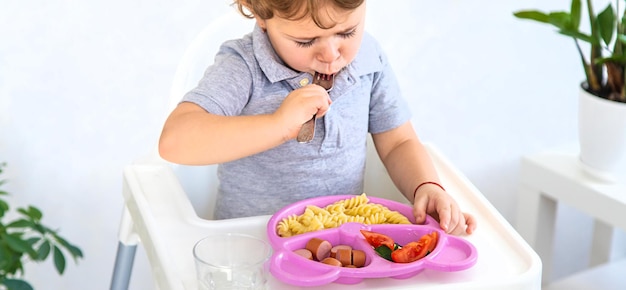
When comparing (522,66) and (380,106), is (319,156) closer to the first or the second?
(380,106)

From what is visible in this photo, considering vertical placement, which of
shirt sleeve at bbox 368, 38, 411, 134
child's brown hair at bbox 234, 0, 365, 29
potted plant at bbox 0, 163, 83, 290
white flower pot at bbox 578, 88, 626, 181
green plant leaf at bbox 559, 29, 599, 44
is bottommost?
potted plant at bbox 0, 163, 83, 290

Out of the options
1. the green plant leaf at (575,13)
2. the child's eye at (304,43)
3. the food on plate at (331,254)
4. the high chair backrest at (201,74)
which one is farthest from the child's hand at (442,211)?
the green plant leaf at (575,13)

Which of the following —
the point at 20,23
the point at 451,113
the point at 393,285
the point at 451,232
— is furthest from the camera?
the point at 451,113

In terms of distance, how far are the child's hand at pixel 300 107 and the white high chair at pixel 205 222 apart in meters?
0.14

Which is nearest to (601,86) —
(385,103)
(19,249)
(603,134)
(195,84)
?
(603,134)

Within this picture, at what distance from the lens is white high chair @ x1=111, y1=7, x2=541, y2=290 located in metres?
0.90

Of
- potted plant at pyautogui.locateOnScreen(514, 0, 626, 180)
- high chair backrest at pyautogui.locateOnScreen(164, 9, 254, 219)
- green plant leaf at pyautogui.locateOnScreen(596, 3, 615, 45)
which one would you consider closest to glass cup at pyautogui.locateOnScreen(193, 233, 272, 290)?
high chair backrest at pyautogui.locateOnScreen(164, 9, 254, 219)

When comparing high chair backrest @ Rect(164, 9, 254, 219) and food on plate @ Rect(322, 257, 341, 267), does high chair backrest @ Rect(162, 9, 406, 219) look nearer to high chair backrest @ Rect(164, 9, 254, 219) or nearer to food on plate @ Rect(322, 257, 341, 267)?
high chair backrest @ Rect(164, 9, 254, 219)

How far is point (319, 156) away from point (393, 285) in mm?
310

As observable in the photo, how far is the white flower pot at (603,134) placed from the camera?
4.57 ft

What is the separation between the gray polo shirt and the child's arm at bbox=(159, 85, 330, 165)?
9 centimetres

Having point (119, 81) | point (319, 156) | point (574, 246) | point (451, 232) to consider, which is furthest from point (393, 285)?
point (574, 246)

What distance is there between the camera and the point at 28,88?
1.49 metres

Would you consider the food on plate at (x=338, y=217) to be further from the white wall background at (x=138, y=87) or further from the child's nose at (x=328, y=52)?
the white wall background at (x=138, y=87)
